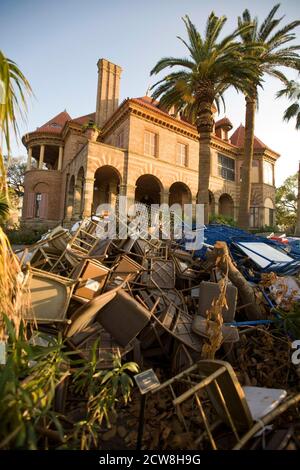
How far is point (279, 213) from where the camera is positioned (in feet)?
126

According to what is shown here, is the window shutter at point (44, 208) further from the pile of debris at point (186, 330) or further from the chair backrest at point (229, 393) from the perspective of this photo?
the chair backrest at point (229, 393)

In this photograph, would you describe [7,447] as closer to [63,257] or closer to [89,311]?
[89,311]

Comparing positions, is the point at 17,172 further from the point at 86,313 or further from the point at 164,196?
the point at 86,313

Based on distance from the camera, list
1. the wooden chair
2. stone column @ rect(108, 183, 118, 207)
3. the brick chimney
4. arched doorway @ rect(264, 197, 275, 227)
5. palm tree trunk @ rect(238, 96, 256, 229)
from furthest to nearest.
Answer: arched doorway @ rect(264, 197, 275, 227) → the brick chimney → stone column @ rect(108, 183, 118, 207) → palm tree trunk @ rect(238, 96, 256, 229) → the wooden chair

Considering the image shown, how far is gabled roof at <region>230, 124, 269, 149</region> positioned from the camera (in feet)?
80.9

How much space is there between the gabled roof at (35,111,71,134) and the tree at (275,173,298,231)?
32343 mm

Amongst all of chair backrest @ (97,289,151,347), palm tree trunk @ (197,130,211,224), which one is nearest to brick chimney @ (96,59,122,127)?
palm tree trunk @ (197,130,211,224)

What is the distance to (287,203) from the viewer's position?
126 feet

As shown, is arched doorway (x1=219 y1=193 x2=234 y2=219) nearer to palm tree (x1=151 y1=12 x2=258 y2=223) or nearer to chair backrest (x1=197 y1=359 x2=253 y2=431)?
palm tree (x1=151 y1=12 x2=258 y2=223)

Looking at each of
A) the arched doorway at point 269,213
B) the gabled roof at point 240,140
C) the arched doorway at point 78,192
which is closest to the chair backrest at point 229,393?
the arched doorway at point 78,192

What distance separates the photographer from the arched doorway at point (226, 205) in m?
23.4

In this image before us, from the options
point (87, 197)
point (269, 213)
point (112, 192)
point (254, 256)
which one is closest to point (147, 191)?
point (112, 192)

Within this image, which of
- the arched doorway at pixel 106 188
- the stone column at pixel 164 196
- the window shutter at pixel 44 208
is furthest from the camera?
the window shutter at pixel 44 208

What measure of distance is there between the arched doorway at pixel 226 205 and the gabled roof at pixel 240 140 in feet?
18.6
